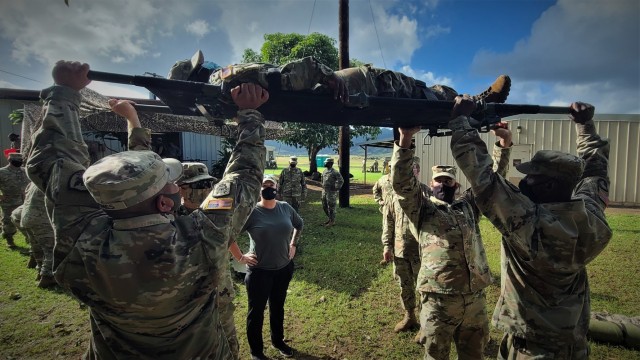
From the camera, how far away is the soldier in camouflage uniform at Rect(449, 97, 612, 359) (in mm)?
2135

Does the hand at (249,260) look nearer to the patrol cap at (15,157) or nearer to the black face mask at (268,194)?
the black face mask at (268,194)

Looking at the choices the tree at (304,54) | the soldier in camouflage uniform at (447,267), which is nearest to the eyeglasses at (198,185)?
the soldier in camouflage uniform at (447,267)

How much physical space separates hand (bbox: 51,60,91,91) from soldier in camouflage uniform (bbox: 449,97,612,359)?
250 cm

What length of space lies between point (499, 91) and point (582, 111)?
745 millimetres

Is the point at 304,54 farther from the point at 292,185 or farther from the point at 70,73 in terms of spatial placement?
the point at 70,73

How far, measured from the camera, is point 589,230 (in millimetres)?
2191

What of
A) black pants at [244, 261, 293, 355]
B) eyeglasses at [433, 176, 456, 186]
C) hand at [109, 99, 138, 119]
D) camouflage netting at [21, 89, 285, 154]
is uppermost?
camouflage netting at [21, 89, 285, 154]

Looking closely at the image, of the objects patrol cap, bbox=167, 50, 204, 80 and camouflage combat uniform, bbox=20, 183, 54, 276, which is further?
camouflage combat uniform, bbox=20, 183, 54, 276

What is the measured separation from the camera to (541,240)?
214cm

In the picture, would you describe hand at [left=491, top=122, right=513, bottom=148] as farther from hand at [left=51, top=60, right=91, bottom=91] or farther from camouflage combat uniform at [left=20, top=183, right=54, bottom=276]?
camouflage combat uniform at [left=20, top=183, right=54, bottom=276]

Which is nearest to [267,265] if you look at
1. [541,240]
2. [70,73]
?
[70,73]

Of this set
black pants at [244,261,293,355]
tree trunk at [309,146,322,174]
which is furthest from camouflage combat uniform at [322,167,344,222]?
tree trunk at [309,146,322,174]

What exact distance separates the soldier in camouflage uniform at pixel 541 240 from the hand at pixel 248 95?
1.38 metres

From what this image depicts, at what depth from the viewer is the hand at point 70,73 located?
2.01m
